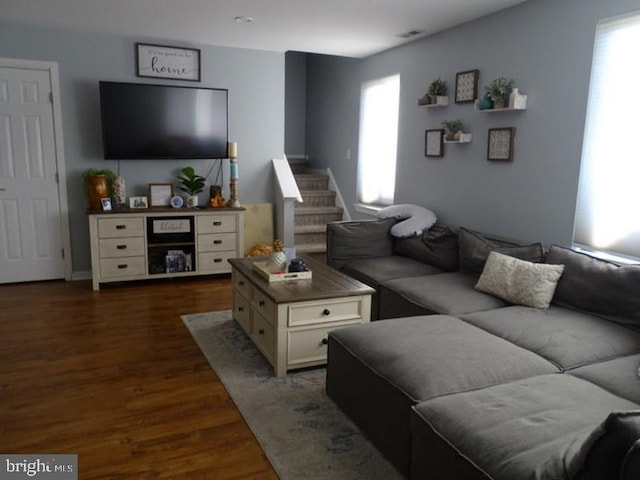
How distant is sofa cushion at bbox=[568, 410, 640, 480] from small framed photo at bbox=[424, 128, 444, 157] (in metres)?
3.53

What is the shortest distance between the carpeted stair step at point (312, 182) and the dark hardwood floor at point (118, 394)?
8.83 ft

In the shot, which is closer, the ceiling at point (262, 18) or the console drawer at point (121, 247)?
the ceiling at point (262, 18)

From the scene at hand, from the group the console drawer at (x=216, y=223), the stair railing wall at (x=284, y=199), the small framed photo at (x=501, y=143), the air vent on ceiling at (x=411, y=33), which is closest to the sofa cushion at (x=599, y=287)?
the small framed photo at (x=501, y=143)

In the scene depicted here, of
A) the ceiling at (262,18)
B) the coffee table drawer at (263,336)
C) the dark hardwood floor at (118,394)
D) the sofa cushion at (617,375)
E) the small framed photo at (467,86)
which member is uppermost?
the ceiling at (262,18)

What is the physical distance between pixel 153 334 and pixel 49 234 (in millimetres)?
2042

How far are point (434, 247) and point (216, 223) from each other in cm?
223

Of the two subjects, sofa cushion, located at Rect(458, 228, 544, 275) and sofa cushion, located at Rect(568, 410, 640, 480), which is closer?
sofa cushion, located at Rect(568, 410, 640, 480)

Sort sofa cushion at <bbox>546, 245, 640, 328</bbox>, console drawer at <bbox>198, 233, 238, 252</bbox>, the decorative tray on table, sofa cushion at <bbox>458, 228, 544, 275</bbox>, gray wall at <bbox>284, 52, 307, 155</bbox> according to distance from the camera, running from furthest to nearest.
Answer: gray wall at <bbox>284, 52, 307, 155</bbox> < console drawer at <bbox>198, 233, 238, 252</bbox> < sofa cushion at <bbox>458, 228, 544, 275</bbox> < the decorative tray on table < sofa cushion at <bbox>546, 245, 640, 328</bbox>

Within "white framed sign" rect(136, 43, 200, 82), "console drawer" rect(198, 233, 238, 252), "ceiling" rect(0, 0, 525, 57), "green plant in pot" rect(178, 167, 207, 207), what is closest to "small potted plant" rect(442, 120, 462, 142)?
"ceiling" rect(0, 0, 525, 57)

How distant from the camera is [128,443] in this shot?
2229 millimetres

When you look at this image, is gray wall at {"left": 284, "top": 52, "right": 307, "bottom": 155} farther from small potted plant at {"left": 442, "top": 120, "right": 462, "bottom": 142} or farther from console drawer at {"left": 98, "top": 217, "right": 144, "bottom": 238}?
small potted plant at {"left": 442, "top": 120, "right": 462, "bottom": 142}

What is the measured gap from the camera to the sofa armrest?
412 centimetres

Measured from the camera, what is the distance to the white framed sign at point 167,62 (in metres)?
4.87

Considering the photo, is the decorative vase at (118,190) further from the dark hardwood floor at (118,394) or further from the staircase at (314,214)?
the staircase at (314,214)
